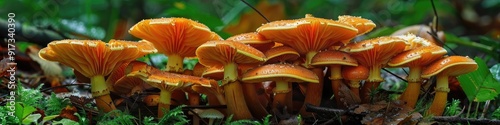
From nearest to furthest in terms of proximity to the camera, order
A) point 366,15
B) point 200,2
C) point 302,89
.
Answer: point 302,89
point 366,15
point 200,2

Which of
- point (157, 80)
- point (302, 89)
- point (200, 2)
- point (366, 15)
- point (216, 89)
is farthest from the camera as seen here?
point (200, 2)

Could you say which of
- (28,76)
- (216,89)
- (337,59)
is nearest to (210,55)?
(216,89)

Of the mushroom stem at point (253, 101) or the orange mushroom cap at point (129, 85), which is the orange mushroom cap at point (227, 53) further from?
the orange mushroom cap at point (129, 85)

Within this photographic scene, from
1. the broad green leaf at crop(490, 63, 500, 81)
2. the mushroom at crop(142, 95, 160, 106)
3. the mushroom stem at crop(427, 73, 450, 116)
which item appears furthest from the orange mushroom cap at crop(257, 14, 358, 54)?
the broad green leaf at crop(490, 63, 500, 81)

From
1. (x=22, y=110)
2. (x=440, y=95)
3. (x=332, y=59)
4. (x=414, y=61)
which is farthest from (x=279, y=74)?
(x=22, y=110)

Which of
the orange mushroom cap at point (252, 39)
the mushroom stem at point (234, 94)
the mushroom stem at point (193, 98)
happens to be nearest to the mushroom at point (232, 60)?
the mushroom stem at point (234, 94)

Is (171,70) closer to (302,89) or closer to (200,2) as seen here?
(302,89)

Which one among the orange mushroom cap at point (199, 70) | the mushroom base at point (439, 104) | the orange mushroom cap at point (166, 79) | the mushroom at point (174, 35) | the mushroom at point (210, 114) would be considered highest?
the mushroom at point (174, 35)
